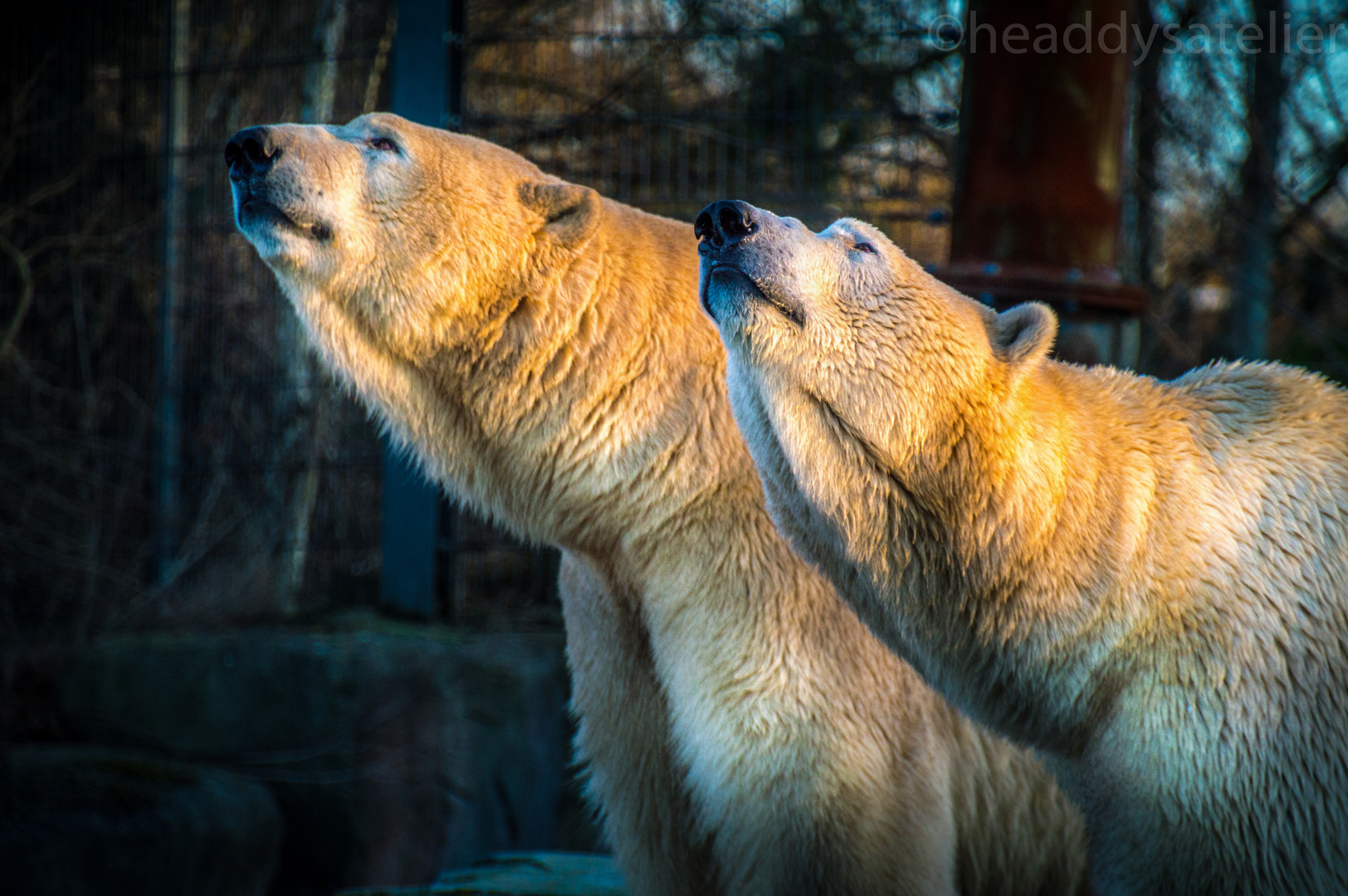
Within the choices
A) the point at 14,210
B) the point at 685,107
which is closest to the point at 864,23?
the point at 685,107

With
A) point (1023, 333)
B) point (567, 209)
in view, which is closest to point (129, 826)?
point (567, 209)

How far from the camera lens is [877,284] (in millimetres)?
2119

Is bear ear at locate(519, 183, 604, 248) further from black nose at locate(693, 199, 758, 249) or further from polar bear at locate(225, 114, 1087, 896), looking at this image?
black nose at locate(693, 199, 758, 249)

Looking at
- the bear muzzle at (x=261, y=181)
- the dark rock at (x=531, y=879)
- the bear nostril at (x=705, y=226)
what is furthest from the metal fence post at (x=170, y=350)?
the bear nostril at (x=705, y=226)

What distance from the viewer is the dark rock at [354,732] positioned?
17.7 feet

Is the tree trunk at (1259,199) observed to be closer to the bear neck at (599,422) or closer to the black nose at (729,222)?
the bear neck at (599,422)

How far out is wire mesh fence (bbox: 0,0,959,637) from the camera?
20.8ft

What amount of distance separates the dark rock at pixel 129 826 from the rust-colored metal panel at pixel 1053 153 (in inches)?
138

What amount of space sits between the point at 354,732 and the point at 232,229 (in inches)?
111

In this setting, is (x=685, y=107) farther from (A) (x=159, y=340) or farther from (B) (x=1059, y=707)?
(B) (x=1059, y=707)

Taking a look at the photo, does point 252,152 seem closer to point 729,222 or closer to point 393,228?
point 393,228

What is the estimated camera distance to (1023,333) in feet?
7.00

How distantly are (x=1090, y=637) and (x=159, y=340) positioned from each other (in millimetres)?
5775

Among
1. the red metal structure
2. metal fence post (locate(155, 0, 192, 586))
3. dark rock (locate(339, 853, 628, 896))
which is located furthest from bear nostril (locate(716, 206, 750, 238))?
metal fence post (locate(155, 0, 192, 586))
